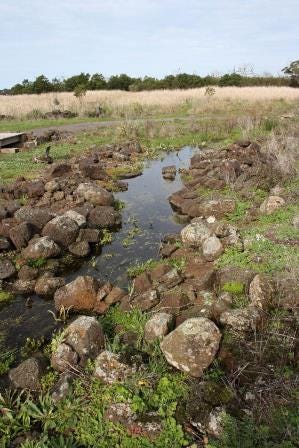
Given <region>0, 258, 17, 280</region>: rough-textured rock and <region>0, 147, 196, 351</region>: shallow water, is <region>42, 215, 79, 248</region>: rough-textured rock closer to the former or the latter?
<region>0, 147, 196, 351</region>: shallow water

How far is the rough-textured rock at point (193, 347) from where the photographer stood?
4578mm

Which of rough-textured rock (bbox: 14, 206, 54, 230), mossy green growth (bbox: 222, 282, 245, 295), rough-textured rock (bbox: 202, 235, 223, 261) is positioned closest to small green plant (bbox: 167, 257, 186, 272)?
rough-textured rock (bbox: 202, 235, 223, 261)

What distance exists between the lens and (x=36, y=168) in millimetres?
14406

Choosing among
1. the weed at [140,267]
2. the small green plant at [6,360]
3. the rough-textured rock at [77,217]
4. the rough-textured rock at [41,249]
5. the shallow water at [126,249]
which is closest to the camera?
the small green plant at [6,360]

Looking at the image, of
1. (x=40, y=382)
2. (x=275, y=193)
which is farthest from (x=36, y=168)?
(x=40, y=382)

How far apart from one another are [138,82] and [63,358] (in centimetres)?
4363

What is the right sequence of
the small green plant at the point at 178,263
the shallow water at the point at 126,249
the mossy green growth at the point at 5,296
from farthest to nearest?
the small green plant at the point at 178,263
the mossy green growth at the point at 5,296
the shallow water at the point at 126,249

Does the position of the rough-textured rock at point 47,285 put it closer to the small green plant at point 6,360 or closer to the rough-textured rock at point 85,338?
the small green plant at point 6,360

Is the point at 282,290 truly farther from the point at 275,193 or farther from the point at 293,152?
the point at 293,152

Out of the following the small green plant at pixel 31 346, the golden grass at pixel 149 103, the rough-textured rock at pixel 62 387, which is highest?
the golden grass at pixel 149 103

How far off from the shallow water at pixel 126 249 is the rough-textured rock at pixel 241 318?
2.33 meters

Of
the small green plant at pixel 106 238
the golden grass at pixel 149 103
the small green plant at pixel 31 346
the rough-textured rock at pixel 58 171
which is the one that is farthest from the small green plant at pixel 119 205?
the golden grass at pixel 149 103

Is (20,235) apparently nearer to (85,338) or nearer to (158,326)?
(85,338)

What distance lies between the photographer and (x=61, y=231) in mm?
8492
